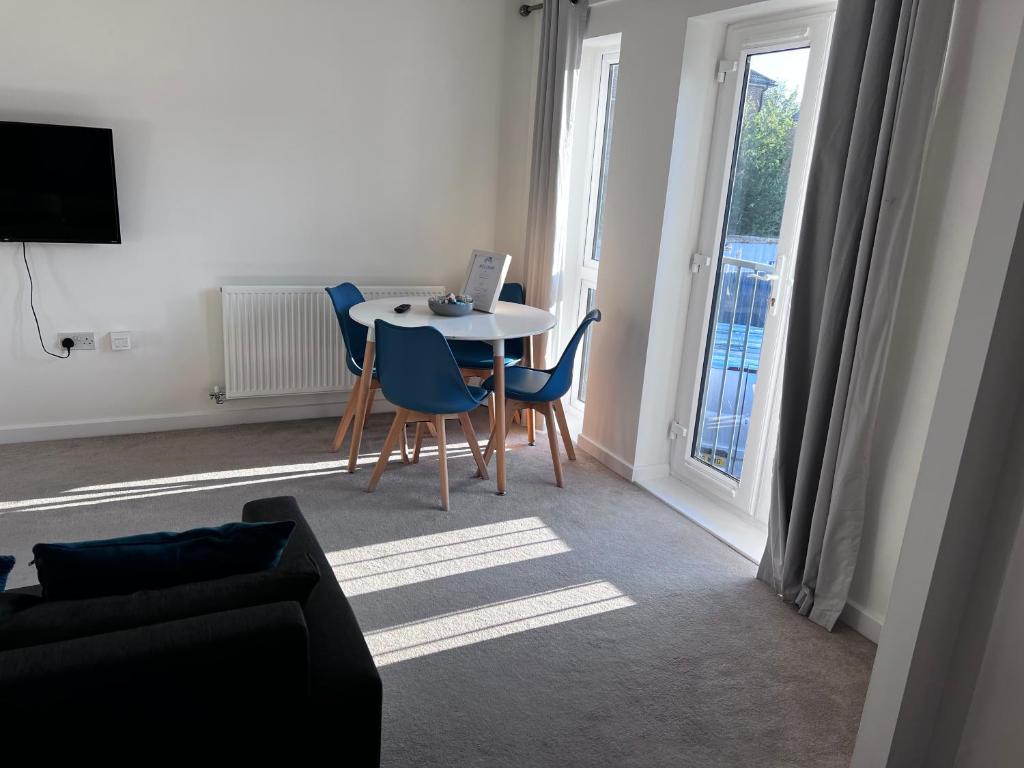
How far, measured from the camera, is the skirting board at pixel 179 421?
13.2ft

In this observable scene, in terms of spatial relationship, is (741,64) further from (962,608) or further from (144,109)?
(144,109)

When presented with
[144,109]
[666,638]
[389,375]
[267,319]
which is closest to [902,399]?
[666,638]

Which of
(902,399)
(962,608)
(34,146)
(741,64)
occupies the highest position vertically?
(741,64)

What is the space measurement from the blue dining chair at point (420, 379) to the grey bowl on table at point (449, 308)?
19.2 inches

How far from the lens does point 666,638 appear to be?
8.66 ft

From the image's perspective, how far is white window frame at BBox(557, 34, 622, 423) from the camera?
4.44 metres

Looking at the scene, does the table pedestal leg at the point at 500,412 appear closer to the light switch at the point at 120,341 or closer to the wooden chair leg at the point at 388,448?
the wooden chair leg at the point at 388,448

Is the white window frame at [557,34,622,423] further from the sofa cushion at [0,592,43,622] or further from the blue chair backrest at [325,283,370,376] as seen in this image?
the sofa cushion at [0,592,43,622]

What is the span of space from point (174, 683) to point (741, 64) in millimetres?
3297

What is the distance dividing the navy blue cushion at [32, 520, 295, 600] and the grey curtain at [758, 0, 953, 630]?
1890mm

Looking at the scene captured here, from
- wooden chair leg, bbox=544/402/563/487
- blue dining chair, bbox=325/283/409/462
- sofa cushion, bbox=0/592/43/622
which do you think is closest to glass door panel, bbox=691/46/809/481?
wooden chair leg, bbox=544/402/563/487

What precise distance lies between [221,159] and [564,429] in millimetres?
2312

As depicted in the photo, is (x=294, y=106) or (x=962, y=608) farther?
(x=294, y=106)

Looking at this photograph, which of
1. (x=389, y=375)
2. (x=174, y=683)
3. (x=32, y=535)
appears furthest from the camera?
(x=389, y=375)
